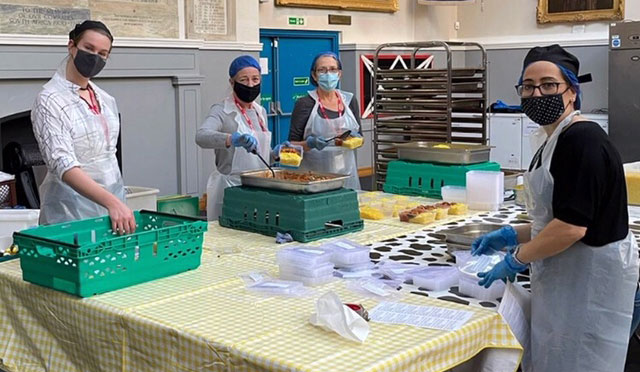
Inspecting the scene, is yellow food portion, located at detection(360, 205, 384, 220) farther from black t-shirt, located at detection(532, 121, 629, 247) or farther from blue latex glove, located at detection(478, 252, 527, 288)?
black t-shirt, located at detection(532, 121, 629, 247)

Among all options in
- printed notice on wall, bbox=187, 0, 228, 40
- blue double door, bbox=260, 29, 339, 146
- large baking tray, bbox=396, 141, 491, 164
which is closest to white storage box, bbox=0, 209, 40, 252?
large baking tray, bbox=396, 141, 491, 164

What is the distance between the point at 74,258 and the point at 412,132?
14.8 feet

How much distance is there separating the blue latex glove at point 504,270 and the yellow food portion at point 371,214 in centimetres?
131

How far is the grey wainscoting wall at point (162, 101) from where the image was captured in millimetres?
6375

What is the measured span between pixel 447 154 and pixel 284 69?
197 inches

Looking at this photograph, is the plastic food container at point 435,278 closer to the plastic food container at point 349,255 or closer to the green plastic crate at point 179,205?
the plastic food container at point 349,255

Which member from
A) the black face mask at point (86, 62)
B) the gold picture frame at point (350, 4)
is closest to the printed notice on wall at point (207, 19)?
the gold picture frame at point (350, 4)

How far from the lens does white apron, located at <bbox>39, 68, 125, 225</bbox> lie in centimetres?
312

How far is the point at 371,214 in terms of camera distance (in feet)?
11.9

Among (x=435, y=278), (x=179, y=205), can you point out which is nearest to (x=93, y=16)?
(x=179, y=205)

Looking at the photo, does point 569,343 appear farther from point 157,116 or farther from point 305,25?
point 305,25

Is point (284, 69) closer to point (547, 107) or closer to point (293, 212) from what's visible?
point (293, 212)

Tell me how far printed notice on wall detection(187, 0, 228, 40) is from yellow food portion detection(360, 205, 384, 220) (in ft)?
12.9

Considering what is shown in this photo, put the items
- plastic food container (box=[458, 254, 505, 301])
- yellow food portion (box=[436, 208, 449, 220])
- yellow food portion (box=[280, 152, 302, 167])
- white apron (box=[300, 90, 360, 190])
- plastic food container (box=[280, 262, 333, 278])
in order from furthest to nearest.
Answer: white apron (box=[300, 90, 360, 190]), yellow food portion (box=[280, 152, 302, 167]), yellow food portion (box=[436, 208, 449, 220]), plastic food container (box=[280, 262, 333, 278]), plastic food container (box=[458, 254, 505, 301])
